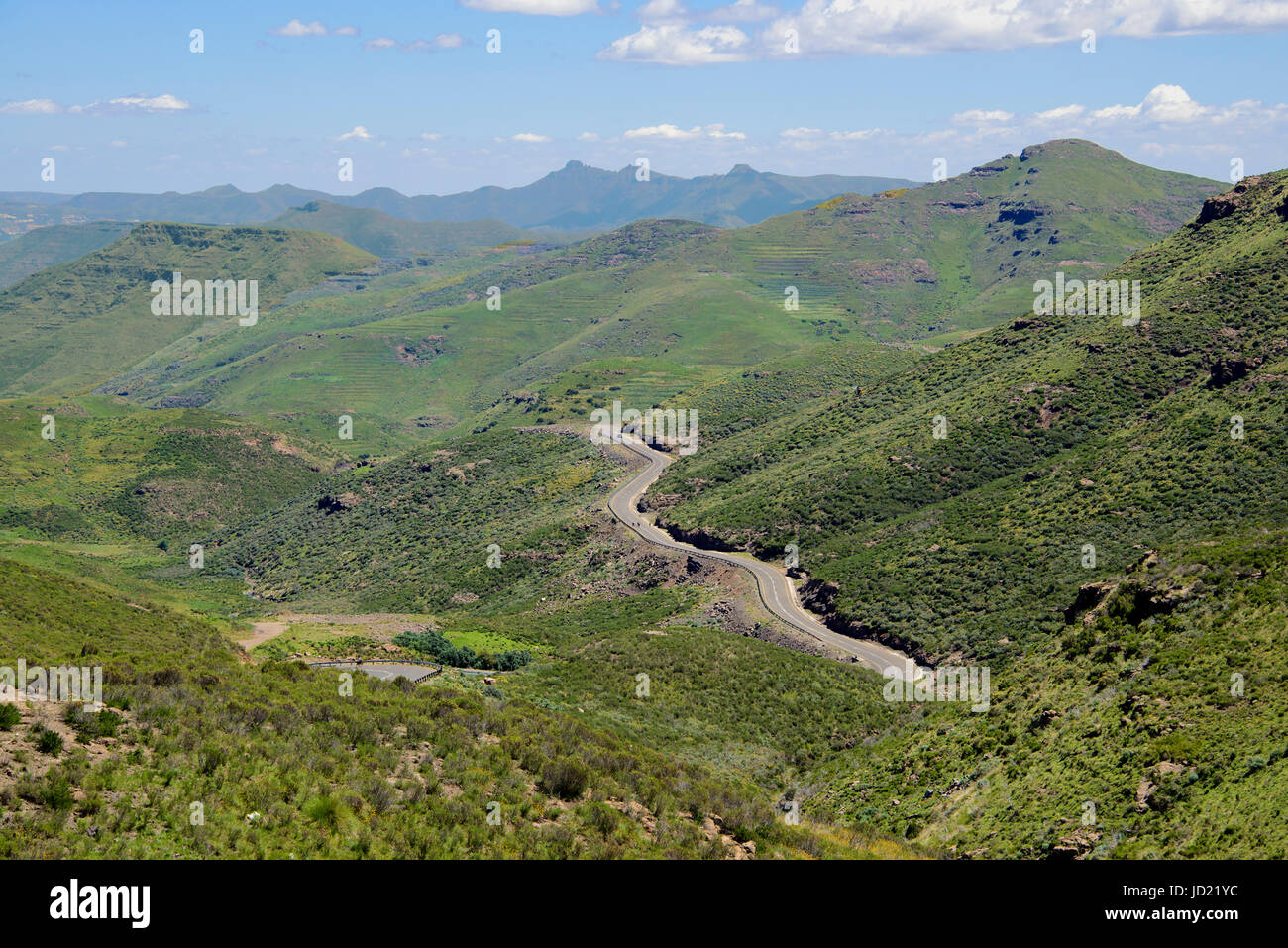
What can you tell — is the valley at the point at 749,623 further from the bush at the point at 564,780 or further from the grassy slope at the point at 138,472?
the grassy slope at the point at 138,472

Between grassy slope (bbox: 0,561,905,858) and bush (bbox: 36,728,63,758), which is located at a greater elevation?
bush (bbox: 36,728,63,758)

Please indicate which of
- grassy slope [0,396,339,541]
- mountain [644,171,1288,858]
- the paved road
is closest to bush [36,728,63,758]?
mountain [644,171,1288,858]

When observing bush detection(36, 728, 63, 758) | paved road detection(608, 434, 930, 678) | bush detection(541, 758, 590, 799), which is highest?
bush detection(36, 728, 63, 758)

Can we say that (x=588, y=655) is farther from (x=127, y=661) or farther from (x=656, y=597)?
(x=127, y=661)

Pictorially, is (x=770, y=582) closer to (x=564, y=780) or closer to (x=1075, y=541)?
(x=1075, y=541)

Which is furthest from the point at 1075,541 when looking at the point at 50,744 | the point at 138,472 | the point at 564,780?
the point at 138,472

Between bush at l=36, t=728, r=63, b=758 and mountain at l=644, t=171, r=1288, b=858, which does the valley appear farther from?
mountain at l=644, t=171, r=1288, b=858

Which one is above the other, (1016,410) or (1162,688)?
(1016,410)

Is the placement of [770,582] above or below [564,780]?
below

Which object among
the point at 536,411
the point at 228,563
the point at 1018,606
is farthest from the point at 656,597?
the point at 536,411
